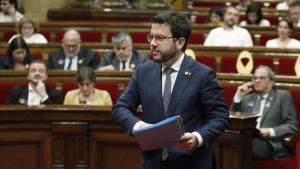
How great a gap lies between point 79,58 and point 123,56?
460 millimetres

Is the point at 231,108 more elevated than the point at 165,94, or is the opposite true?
the point at 165,94

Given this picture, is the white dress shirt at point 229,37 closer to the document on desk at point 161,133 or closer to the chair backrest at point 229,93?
the chair backrest at point 229,93

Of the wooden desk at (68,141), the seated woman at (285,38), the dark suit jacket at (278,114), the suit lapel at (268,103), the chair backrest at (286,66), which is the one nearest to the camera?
the wooden desk at (68,141)

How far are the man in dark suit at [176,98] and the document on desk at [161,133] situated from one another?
0.27 ft

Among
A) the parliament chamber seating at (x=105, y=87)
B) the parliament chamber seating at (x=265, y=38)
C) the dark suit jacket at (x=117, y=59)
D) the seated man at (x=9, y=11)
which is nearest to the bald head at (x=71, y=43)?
the dark suit jacket at (x=117, y=59)

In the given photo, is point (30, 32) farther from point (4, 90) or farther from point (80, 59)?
point (4, 90)

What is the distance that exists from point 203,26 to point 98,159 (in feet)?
13.7

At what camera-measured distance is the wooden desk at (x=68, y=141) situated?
4.64 meters

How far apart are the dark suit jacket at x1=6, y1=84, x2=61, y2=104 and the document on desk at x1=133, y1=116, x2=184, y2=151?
2.84 m

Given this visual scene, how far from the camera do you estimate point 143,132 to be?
10.3 ft

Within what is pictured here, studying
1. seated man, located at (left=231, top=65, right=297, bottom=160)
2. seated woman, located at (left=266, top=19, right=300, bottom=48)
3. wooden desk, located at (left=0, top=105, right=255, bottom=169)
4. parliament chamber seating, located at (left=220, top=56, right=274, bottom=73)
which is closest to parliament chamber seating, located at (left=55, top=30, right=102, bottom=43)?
seated woman, located at (left=266, top=19, right=300, bottom=48)

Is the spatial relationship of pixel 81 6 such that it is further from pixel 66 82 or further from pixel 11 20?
pixel 66 82

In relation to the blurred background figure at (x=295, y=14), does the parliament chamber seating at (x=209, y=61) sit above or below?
below

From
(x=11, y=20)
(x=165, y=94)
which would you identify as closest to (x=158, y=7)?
(x=11, y=20)
